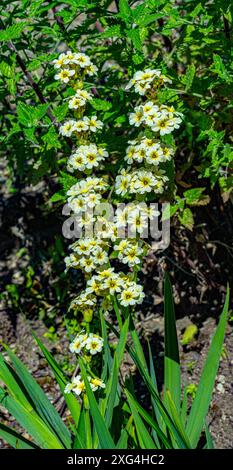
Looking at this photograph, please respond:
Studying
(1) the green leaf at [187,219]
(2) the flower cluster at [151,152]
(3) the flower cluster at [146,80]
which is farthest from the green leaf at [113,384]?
(3) the flower cluster at [146,80]

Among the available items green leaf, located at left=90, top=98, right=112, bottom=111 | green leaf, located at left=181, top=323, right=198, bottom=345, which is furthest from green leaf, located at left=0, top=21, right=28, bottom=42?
green leaf, located at left=181, top=323, right=198, bottom=345

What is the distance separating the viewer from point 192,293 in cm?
348

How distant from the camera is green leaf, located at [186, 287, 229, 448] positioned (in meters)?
Result: 2.16

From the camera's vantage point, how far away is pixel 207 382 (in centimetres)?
221

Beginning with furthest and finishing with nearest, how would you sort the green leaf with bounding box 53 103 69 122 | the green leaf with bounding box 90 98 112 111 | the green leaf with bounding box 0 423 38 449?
1. the green leaf with bounding box 90 98 112 111
2. the green leaf with bounding box 53 103 69 122
3. the green leaf with bounding box 0 423 38 449

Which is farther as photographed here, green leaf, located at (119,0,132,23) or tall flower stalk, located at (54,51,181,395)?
green leaf, located at (119,0,132,23)

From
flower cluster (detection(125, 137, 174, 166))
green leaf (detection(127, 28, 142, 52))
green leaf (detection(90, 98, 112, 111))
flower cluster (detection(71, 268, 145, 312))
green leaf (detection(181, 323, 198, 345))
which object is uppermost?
green leaf (detection(127, 28, 142, 52))

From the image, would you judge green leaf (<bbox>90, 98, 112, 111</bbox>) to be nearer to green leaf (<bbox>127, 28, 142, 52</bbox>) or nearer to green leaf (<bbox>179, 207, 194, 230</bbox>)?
green leaf (<bbox>127, 28, 142, 52</bbox>)

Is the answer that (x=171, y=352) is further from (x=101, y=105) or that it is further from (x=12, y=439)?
(x=101, y=105)

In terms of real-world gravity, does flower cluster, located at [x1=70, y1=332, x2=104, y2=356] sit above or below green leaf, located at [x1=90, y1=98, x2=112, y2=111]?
below

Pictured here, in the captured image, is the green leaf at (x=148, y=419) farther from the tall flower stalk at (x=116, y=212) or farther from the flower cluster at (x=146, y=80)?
the flower cluster at (x=146, y=80)
